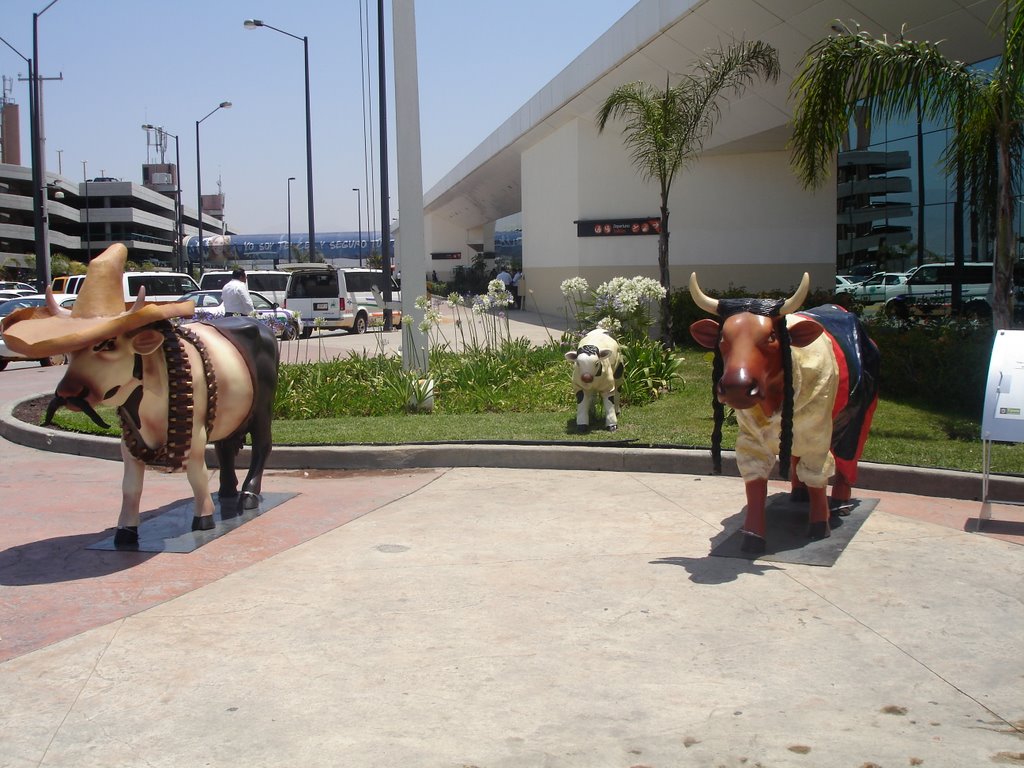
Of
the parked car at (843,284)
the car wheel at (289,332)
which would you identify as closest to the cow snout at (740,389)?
the parked car at (843,284)

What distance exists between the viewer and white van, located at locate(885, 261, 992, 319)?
1642cm

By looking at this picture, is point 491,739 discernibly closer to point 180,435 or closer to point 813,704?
point 813,704

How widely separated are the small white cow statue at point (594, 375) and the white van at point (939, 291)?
7.26 meters

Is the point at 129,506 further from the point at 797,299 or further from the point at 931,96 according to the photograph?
the point at 931,96

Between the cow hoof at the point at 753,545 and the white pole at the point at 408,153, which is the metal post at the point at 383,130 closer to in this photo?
the white pole at the point at 408,153

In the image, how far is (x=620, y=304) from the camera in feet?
40.5

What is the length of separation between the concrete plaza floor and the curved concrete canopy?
24.0 feet

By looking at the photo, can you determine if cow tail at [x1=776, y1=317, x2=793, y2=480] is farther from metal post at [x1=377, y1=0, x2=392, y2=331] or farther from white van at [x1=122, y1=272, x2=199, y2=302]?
white van at [x1=122, y1=272, x2=199, y2=302]

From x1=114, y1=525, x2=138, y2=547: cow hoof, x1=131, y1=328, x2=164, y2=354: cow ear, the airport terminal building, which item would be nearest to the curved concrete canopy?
the airport terminal building

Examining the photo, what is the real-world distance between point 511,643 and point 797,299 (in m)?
2.57

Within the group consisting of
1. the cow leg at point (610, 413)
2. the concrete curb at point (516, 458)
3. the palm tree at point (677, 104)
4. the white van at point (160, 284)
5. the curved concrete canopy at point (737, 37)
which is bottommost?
the concrete curb at point (516, 458)

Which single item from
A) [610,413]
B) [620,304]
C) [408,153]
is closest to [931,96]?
[620,304]

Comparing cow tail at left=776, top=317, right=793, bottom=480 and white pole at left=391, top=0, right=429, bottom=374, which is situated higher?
white pole at left=391, top=0, right=429, bottom=374

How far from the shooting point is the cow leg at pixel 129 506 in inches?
261
